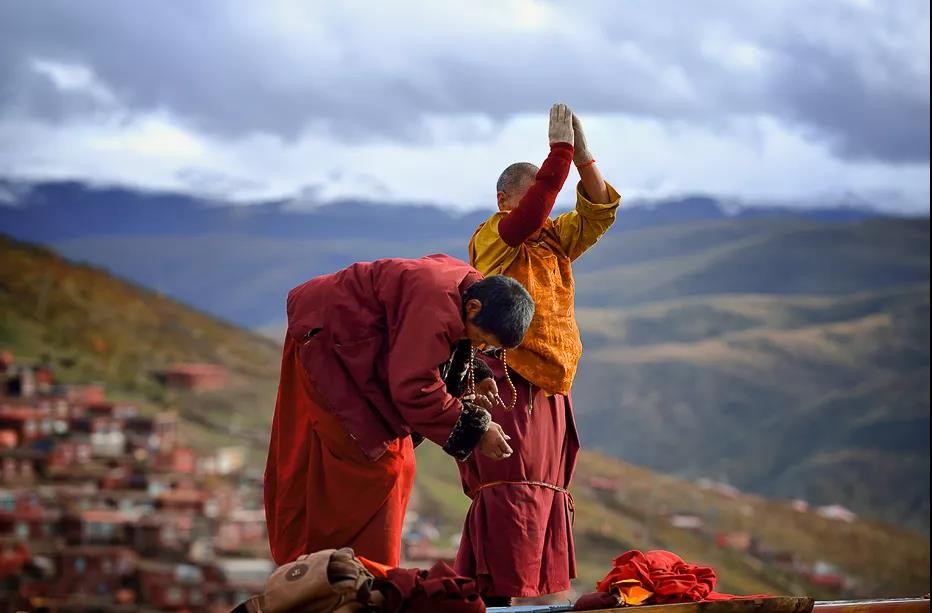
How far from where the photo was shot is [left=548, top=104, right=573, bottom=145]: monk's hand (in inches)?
145

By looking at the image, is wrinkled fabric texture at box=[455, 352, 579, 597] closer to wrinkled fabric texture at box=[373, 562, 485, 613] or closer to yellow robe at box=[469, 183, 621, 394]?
yellow robe at box=[469, 183, 621, 394]

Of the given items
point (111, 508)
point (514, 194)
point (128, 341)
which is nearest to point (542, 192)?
point (514, 194)

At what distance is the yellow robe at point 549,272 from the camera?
376 cm

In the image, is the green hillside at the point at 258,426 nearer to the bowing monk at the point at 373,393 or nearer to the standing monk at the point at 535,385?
the standing monk at the point at 535,385

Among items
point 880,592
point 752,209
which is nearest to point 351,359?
point 880,592

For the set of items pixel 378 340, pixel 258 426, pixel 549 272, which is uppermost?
pixel 549 272

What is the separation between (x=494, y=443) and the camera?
328 centimetres

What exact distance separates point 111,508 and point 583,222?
1395 centimetres

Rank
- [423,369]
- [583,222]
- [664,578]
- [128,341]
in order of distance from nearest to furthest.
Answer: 1. [423,369]
2. [664,578]
3. [583,222]
4. [128,341]

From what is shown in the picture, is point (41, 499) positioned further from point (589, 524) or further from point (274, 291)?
point (589, 524)

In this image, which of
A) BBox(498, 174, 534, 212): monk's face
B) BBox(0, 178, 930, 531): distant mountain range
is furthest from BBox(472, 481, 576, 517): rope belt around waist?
BBox(0, 178, 930, 531): distant mountain range

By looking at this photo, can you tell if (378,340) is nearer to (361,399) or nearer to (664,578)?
Answer: (361,399)

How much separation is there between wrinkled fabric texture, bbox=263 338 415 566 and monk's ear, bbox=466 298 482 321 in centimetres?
45

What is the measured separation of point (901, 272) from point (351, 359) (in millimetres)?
19609
